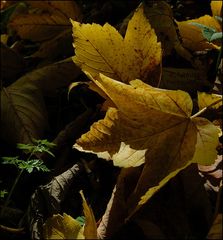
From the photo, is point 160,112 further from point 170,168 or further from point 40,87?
point 40,87

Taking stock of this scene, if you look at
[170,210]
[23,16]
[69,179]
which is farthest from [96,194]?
[23,16]

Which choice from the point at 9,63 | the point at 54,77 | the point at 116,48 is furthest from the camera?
the point at 9,63

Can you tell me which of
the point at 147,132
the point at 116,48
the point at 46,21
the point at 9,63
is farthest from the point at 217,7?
the point at 9,63

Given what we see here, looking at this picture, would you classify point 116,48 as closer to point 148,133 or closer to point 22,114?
point 148,133

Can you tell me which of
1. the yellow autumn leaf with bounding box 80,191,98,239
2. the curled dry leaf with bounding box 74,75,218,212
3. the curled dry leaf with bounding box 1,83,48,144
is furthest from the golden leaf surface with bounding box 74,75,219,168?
the curled dry leaf with bounding box 1,83,48,144

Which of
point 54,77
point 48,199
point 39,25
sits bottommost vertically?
point 48,199

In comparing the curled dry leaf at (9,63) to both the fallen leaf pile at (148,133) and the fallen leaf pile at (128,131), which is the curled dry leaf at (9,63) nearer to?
the fallen leaf pile at (128,131)

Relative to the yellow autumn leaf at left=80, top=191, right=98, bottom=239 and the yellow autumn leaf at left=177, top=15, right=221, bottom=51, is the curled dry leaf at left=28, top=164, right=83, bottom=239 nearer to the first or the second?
the yellow autumn leaf at left=80, top=191, right=98, bottom=239
